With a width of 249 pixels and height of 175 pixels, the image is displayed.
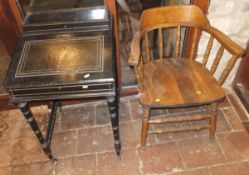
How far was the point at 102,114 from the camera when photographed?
2084 millimetres

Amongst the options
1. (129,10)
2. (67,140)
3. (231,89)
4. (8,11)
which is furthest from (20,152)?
(231,89)

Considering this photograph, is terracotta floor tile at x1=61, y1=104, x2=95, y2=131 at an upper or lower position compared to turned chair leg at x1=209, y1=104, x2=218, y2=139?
lower

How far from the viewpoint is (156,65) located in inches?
69.2

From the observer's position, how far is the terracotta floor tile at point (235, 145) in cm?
176

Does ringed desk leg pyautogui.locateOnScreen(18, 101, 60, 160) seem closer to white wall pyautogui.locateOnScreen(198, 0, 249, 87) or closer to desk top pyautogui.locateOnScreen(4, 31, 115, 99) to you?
desk top pyautogui.locateOnScreen(4, 31, 115, 99)

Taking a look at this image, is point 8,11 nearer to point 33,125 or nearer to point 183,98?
point 33,125

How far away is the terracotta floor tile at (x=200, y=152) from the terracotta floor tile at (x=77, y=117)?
796mm

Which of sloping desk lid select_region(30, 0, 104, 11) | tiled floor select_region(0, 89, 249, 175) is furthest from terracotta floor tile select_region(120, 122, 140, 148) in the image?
sloping desk lid select_region(30, 0, 104, 11)

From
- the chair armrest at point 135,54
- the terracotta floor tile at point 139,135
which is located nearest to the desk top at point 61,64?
the chair armrest at point 135,54

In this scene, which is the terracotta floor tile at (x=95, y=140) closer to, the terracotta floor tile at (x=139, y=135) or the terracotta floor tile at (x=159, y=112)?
the terracotta floor tile at (x=139, y=135)

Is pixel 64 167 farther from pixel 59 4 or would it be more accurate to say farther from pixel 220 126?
pixel 220 126

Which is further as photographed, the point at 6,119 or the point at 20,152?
the point at 6,119

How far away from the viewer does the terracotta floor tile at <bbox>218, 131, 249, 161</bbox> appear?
5.76 ft

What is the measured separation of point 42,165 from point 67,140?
0.26 m
